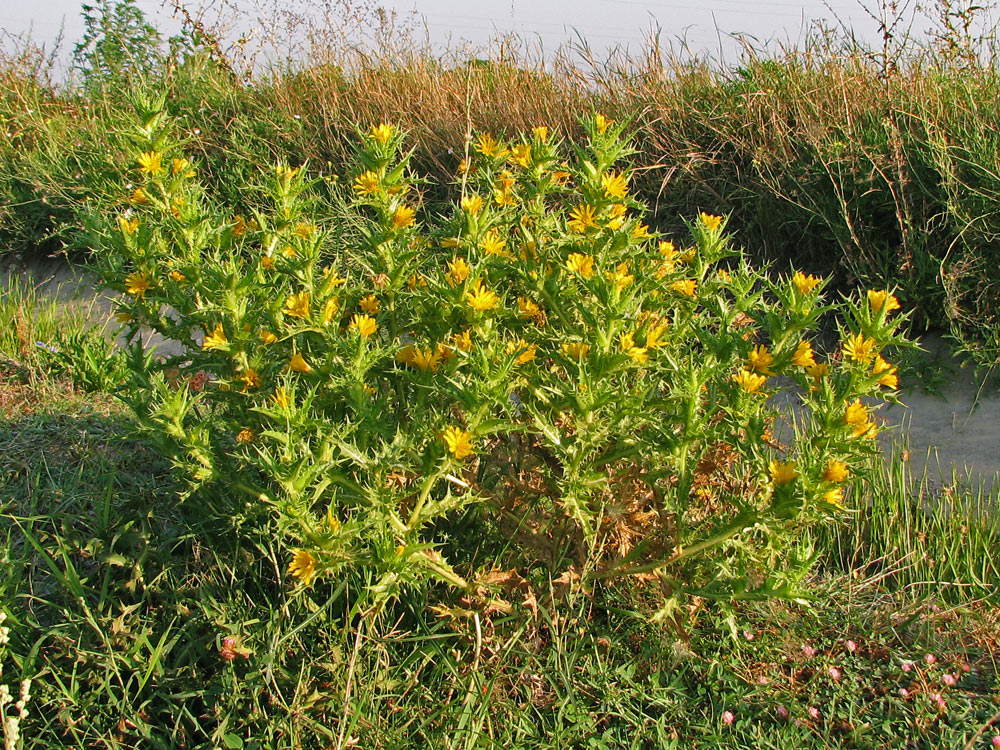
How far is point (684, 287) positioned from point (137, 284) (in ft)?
3.93

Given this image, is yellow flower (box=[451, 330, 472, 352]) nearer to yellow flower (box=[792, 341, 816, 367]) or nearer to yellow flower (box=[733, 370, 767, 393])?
yellow flower (box=[733, 370, 767, 393])

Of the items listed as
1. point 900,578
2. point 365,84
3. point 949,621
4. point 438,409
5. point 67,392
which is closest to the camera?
point 438,409

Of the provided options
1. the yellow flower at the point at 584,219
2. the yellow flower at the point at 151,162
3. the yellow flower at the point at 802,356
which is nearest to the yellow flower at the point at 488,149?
the yellow flower at the point at 584,219

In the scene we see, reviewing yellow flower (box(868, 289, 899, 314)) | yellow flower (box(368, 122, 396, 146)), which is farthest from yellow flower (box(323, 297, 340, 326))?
yellow flower (box(868, 289, 899, 314))

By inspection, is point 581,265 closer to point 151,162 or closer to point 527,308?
point 527,308

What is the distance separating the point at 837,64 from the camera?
4.11m

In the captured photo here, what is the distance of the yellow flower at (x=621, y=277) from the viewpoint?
64.8 inches

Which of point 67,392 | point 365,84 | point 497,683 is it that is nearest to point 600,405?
point 497,683

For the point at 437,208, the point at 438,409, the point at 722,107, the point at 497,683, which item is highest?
the point at 722,107

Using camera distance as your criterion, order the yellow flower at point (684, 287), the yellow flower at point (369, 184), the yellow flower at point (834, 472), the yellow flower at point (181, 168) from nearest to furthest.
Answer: the yellow flower at point (834, 472)
the yellow flower at point (684, 287)
the yellow flower at point (369, 184)
the yellow flower at point (181, 168)

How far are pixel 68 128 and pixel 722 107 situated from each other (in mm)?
3897

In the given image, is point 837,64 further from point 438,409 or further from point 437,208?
point 438,409

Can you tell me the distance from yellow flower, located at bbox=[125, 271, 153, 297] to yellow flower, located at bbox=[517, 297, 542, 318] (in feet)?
2.70

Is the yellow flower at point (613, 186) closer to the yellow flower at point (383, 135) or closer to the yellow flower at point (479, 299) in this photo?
the yellow flower at point (479, 299)
